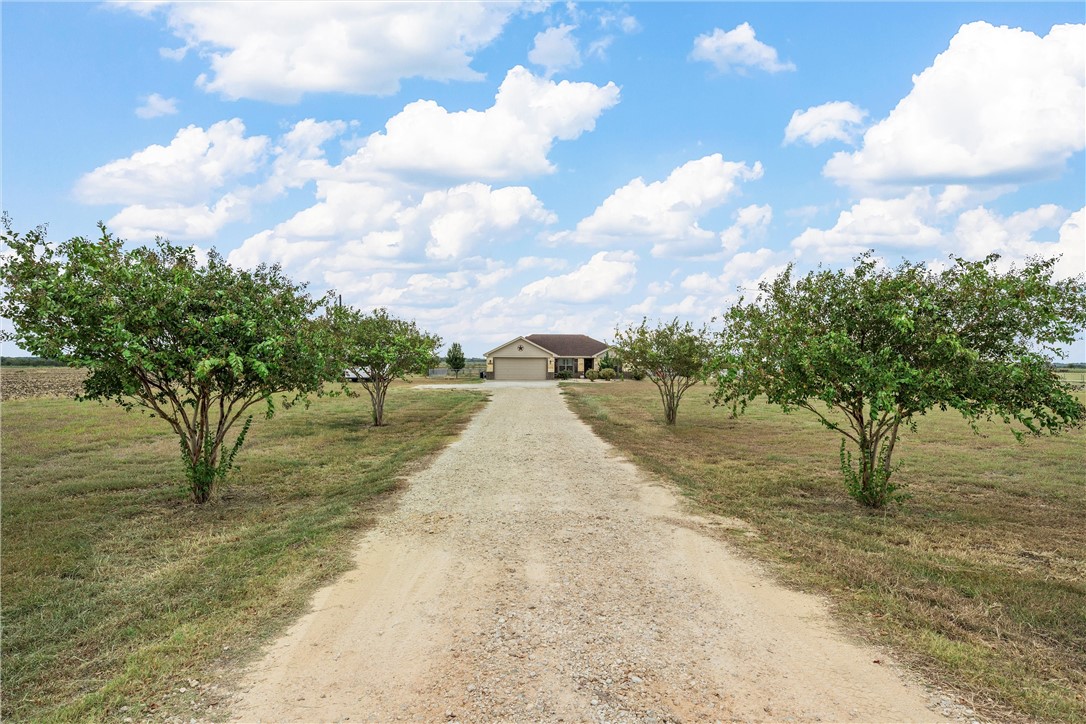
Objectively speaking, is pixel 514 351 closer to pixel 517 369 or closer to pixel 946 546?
pixel 517 369

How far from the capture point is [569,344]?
220 ft

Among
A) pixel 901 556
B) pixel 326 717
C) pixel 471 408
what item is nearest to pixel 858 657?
pixel 901 556

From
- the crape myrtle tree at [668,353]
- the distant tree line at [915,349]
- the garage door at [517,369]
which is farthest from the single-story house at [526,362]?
the distant tree line at [915,349]

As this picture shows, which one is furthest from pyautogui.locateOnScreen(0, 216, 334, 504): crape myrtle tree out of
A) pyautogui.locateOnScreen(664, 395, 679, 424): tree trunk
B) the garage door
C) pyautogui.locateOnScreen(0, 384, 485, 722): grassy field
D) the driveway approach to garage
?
the garage door

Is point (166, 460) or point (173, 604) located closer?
point (173, 604)

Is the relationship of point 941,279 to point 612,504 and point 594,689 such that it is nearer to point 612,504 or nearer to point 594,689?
point 612,504

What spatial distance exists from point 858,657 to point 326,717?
381cm

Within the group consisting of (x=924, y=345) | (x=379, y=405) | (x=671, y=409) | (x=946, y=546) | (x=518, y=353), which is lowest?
(x=946, y=546)

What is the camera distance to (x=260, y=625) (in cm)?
522

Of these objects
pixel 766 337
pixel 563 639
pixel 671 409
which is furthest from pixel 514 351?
pixel 563 639

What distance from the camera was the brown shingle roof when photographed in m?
64.7

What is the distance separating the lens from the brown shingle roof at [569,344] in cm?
6469

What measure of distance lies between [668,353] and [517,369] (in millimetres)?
38547

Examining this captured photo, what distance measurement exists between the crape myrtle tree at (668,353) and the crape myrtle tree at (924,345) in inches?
452
